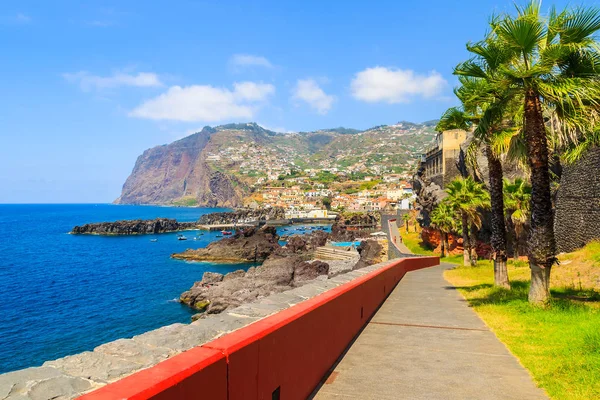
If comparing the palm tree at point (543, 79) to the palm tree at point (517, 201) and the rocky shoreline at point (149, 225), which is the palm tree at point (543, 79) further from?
the rocky shoreline at point (149, 225)

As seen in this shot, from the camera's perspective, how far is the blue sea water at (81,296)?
98.2 feet

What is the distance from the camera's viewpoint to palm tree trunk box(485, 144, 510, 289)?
594 inches

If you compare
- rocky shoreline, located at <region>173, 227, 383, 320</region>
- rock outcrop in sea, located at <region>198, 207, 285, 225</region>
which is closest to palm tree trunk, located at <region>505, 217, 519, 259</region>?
rocky shoreline, located at <region>173, 227, 383, 320</region>

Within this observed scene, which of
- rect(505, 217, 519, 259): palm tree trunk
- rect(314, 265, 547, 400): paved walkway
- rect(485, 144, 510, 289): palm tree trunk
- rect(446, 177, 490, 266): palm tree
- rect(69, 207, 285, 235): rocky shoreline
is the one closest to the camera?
rect(314, 265, 547, 400): paved walkway

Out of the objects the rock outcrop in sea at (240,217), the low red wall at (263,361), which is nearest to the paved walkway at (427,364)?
the low red wall at (263,361)

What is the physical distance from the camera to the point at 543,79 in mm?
10703

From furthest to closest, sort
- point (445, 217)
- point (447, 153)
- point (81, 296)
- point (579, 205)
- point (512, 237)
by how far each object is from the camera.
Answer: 1. point (447, 153)
2. point (81, 296)
3. point (445, 217)
4. point (512, 237)
5. point (579, 205)

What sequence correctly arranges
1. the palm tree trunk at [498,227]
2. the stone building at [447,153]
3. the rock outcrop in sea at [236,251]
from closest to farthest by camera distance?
the palm tree trunk at [498,227]
the stone building at [447,153]
the rock outcrop in sea at [236,251]

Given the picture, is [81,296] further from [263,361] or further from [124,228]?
[124,228]

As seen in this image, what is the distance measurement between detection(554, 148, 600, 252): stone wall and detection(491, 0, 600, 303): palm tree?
44.0 feet

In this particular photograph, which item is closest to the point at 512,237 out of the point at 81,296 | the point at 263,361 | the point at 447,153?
the point at 447,153

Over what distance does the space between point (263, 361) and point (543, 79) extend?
419 inches

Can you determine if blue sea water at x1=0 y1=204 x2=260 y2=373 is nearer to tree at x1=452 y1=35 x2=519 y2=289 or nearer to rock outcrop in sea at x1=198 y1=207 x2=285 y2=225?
tree at x1=452 y1=35 x2=519 y2=289

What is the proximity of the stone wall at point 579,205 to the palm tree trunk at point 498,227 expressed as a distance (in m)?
9.63
